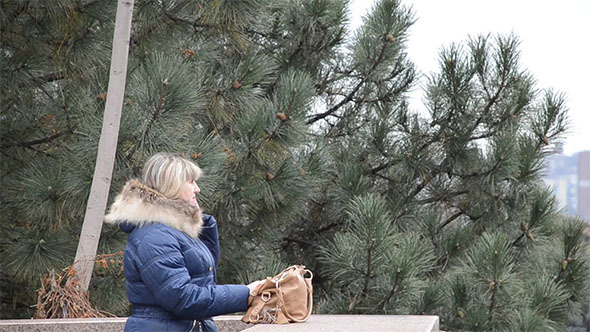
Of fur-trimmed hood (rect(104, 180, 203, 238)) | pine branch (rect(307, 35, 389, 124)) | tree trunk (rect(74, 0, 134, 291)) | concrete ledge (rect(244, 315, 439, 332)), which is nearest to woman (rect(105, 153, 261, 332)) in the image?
fur-trimmed hood (rect(104, 180, 203, 238))

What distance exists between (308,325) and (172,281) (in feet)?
2.79

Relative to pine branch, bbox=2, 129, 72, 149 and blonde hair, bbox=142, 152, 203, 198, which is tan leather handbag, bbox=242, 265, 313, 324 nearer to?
blonde hair, bbox=142, 152, 203, 198

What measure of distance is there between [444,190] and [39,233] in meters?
3.20

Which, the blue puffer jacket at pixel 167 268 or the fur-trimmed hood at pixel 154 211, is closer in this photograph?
the blue puffer jacket at pixel 167 268

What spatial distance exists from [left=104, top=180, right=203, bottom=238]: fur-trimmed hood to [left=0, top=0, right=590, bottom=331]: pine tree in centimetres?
202

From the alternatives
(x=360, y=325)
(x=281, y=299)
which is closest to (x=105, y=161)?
(x=360, y=325)

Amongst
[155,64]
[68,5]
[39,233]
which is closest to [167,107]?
[155,64]

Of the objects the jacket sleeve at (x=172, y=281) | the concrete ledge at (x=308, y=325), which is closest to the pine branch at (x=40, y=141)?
the concrete ledge at (x=308, y=325)

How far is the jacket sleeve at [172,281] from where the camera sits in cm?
265

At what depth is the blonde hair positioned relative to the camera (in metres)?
2.84

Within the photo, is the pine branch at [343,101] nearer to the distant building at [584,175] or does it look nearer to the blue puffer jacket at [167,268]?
the distant building at [584,175]

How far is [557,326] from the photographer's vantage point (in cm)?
650

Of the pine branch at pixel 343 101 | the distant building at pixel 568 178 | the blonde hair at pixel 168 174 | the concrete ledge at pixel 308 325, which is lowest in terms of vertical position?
the concrete ledge at pixel 308 325

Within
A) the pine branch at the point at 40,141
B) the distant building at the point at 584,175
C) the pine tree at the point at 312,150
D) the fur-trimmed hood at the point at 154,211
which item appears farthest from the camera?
the distant building at the point at 584,175
